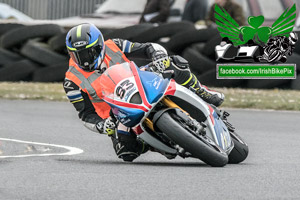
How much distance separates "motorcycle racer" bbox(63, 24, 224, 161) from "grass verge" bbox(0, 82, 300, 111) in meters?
5.59

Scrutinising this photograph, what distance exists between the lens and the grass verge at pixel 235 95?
1309 cm

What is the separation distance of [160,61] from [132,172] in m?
1.27

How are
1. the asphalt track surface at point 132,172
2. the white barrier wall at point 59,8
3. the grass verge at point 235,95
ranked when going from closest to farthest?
1. the asphalt track surface at point 132,172
2. the grass verge at point 235,95
3. the white barrier wall at point 59,8

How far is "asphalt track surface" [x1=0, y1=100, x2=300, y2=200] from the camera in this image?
527 centimetres

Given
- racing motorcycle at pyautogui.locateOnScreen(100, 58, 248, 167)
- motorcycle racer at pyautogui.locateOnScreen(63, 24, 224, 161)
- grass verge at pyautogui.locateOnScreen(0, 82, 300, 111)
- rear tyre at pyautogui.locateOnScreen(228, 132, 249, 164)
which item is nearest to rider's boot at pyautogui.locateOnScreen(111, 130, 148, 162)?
motorcycle racer at pyautogui.locateOnScreen(63, 24, 224, 161)

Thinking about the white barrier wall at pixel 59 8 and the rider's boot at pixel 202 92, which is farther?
the white barrier wall at pixel 59 8

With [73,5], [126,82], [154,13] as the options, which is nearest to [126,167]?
[126,82]

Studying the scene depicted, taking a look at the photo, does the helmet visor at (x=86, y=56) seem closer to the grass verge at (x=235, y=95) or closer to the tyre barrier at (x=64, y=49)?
the grass verge at (x=235, y=95)

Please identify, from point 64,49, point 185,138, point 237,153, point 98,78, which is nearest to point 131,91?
point 185,138

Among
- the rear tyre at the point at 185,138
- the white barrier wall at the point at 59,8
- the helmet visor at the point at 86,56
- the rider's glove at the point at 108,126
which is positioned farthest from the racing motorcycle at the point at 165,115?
the white barrier wall at the point at 59,8

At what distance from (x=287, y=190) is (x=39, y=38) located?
10969mm

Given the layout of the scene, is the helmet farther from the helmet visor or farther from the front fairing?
the front fairing

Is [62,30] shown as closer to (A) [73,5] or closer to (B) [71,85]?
(A) [73,5]

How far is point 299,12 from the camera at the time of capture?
45.7 ft
